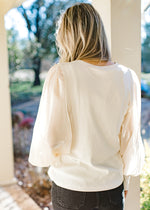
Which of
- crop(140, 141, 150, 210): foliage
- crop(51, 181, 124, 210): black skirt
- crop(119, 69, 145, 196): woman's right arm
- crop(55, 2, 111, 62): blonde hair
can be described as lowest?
crop(140, 141, 150, 210): foliage

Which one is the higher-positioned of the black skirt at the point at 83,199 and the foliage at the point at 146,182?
the black skirt at the point at 83,199

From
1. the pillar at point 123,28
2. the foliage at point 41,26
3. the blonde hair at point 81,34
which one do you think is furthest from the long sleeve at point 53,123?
the foliage at point 41,26

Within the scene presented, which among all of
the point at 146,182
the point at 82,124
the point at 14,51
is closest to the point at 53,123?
the point at 82,124

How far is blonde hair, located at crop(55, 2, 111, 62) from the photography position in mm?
1052

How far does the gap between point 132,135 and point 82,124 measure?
A: 0.92 ft

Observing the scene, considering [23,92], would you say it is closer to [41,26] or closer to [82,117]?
[41,26]

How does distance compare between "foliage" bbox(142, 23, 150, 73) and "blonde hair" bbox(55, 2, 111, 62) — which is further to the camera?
"foliage" bbox(142, 23, 150, 73)

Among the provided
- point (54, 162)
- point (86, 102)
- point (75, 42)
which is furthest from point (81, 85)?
point (54, 162)

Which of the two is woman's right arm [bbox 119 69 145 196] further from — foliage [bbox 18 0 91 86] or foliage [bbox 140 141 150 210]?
foliage [bbox 18 0 91 86]

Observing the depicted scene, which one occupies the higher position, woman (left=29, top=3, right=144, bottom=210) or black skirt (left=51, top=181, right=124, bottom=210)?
woman (left=29, top=3, right=144, bottom=210)

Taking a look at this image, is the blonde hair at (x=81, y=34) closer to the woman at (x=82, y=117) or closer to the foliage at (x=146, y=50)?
the woman at (x=82, y=117)

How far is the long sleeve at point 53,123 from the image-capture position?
3.32 ft

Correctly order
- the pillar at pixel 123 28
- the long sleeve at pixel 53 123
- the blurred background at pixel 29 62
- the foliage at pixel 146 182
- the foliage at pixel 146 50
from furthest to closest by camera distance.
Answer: the blurred background at pixel 29 62, the foliage at pixel 146 50, the foliage at pixel 146 182, the pillar at pixel 123 28, the long sleeve at pixel 53 123

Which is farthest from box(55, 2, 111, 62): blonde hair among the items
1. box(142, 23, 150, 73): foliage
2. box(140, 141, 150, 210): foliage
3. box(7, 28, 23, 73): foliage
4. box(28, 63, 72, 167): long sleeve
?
box(7, 28, 23, 73): foliage
